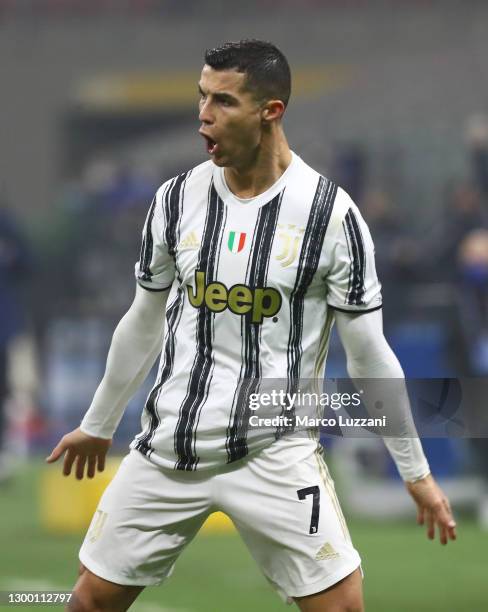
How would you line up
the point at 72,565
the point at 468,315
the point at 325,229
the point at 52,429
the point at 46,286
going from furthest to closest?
1. the point at 46,286
2. the point at 52,429
3. the point at 468,315
4. the point at 72,565
5. the point at 325,229

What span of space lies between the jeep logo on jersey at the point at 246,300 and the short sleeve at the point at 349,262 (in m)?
0.17

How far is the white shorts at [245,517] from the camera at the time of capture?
13.6ft

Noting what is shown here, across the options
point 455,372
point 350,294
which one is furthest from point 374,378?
point 455,372

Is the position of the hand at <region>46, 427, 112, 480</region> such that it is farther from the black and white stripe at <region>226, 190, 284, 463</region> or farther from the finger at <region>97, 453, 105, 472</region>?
the black and white stripe at <region>226, 190, 284, 463</region>

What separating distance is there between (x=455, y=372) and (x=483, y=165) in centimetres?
615

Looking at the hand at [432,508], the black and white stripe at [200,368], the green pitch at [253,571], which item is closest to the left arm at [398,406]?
the hand at [432,508]

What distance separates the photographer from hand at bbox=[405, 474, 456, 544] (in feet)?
14.0

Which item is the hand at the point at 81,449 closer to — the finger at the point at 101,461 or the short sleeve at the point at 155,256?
the finger at the point at 101,461

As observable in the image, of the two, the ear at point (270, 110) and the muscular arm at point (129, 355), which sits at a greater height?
the ear at point (270, 110)

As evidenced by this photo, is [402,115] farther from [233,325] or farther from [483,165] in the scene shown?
[233,325]

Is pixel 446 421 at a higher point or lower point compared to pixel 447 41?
lower

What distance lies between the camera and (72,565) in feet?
26.8

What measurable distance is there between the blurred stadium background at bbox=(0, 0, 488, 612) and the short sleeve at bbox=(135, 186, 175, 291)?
114 inches

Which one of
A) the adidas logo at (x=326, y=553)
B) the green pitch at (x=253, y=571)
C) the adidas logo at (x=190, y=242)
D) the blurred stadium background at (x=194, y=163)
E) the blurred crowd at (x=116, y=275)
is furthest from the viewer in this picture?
the blurred crowd at (x=116, y=275)
